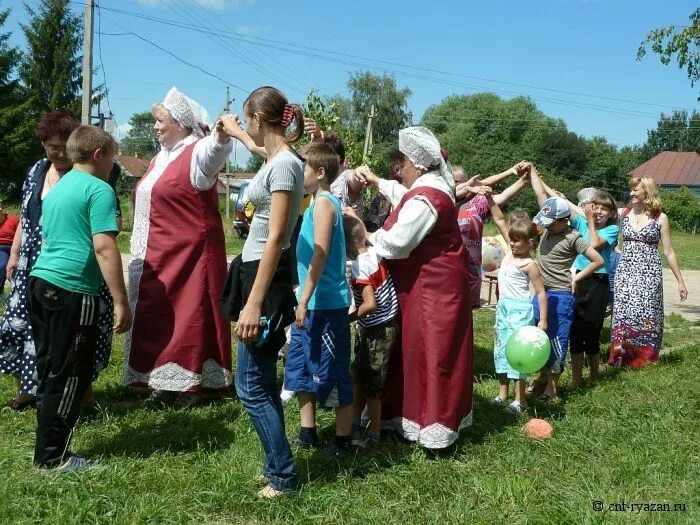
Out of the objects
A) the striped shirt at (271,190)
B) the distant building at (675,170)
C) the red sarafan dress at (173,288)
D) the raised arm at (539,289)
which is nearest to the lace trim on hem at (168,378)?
the red sarafan dress at (173,288)

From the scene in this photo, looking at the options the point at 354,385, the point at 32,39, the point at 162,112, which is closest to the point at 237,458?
the point at 354,385

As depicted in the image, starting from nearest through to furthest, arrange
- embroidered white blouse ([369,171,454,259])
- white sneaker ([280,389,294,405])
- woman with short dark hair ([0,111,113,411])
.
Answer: embroidered white blouse ([369,171,454,259])
woman with short dark hair ([0,111,113,411])
white sneaker ([280,389,294,405])

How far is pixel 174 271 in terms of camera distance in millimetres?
4457

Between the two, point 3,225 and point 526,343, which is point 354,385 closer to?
point 526,343

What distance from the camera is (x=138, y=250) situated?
4562mm

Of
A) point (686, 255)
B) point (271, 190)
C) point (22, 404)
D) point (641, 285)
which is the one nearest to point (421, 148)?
point (271, 190)

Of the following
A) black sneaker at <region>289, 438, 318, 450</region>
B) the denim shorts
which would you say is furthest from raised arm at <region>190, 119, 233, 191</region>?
black sneaker at <region>289, 438, 318, 450</region>

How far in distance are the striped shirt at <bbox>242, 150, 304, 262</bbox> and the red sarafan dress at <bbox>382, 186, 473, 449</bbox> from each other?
0.91 meters

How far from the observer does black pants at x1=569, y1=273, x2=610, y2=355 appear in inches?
221

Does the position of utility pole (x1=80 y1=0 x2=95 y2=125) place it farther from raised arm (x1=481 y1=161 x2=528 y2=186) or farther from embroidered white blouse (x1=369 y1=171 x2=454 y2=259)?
embroidered white blouse (x1=369 y1=171 x2=454 y2=259)

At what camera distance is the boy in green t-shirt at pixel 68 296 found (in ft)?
10.9

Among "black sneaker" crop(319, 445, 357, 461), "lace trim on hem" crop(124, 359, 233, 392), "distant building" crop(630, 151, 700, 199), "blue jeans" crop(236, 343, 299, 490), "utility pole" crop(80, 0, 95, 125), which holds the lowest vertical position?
"black sneaker" crop(319, 445, 357, 461)

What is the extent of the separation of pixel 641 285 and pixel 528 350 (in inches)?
95.2

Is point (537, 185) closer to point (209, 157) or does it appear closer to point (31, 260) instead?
point (209, 157)
